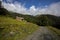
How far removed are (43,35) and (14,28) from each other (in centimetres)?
162

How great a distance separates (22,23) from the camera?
7.13 metres

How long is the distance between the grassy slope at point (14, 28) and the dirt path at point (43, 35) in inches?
10.0

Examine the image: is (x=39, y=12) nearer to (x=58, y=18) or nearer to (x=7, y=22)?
(x=58, y=18)

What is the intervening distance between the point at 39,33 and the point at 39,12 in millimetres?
1315

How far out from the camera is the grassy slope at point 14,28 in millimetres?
6555

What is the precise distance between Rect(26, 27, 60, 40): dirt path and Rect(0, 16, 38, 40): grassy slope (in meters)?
0.25

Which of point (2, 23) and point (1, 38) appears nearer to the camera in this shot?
point (1, 38)

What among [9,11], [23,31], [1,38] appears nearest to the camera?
[1,38]

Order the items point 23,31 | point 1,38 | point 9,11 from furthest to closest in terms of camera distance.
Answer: point 9,11 < point 23,31 < point 1,38

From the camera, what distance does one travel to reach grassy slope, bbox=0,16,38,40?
6.55 m

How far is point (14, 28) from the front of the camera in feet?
22.5

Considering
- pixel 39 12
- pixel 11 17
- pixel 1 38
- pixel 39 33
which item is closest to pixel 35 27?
pixel 39 33

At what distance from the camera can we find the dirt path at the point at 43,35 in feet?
21.5

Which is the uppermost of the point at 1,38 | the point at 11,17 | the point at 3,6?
the point at 3,6
